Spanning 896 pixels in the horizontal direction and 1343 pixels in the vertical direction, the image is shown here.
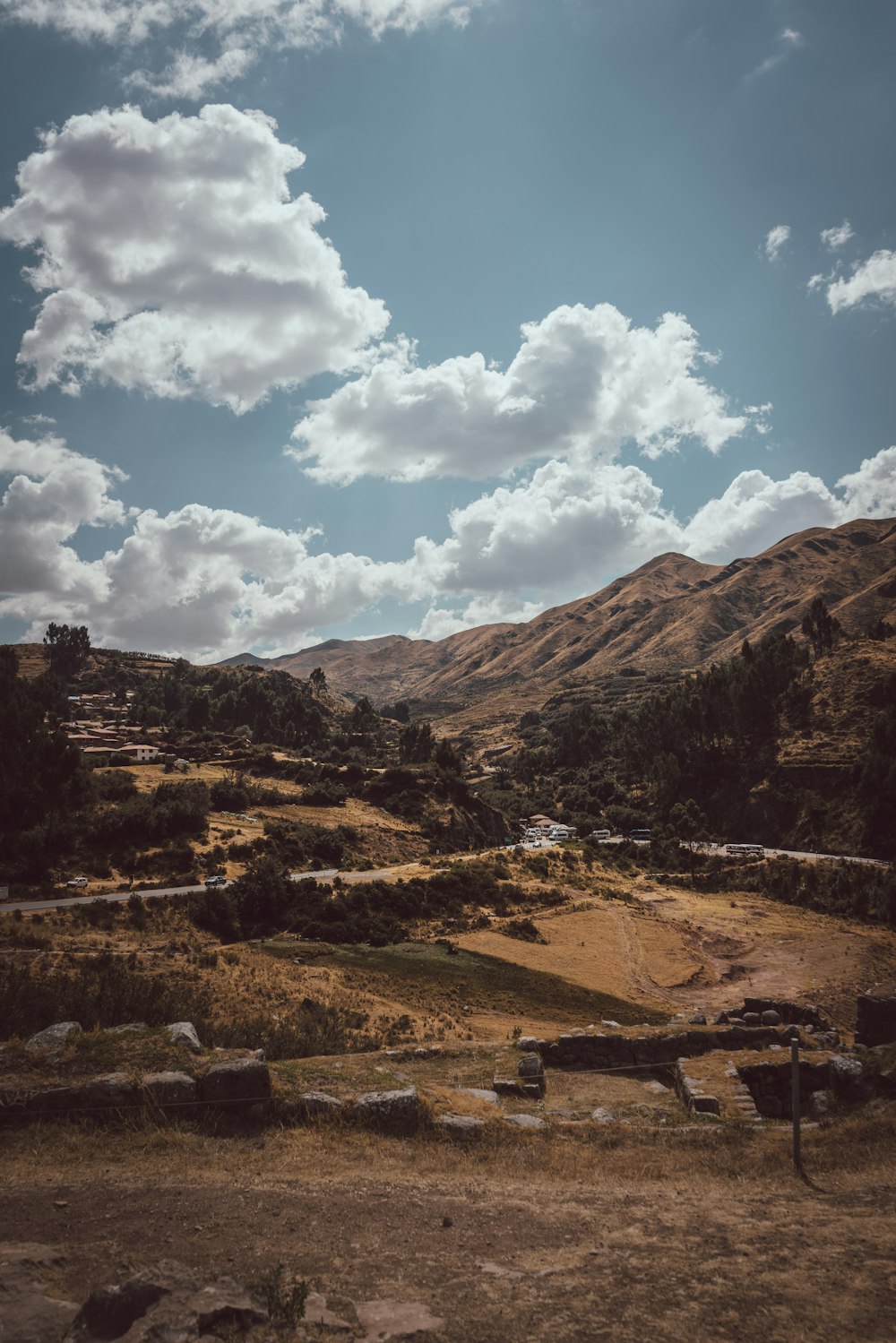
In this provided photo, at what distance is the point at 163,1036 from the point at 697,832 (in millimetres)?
77171

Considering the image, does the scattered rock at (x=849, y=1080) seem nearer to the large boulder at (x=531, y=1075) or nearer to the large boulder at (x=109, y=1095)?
the large boulder at (x=531, y=1075)

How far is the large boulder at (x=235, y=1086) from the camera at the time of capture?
13.4m

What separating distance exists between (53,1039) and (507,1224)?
10.4 meters

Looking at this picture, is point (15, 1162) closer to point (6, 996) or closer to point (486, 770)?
point (6, 996)

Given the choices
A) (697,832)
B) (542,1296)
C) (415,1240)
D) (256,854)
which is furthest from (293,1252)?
(697,832)

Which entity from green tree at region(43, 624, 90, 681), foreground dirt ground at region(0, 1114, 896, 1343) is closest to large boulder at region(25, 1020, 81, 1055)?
foreground dirt ground at region(0, 1114, 896, 1343)

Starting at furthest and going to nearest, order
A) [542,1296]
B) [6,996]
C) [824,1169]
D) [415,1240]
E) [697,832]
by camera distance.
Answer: [697,832]
[6,996]
[824,1169]
[415,1240]
[542,1296]

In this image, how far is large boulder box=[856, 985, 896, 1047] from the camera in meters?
20.6

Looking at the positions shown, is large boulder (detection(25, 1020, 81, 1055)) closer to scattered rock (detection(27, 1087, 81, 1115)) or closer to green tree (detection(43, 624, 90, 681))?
scattered rock (detection(27, 1087, 81, 1115))

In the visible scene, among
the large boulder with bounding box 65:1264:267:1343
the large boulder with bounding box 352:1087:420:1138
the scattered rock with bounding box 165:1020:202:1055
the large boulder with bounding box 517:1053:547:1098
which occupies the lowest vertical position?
the large boulder with bounding box 517:1053:547:1098

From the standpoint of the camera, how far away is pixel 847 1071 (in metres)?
15.6

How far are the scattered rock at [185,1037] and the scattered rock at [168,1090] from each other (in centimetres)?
135

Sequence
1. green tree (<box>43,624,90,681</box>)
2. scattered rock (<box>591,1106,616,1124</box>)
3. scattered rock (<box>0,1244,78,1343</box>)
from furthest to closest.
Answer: green tree (<box>43,624,90,681</box>)
scattered rock (<box>591,1106,616,1124</box>)
scattered rock (<box>0,1244,78,1343</box>)

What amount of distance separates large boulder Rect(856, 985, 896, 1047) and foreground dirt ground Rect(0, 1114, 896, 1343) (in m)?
8.82
